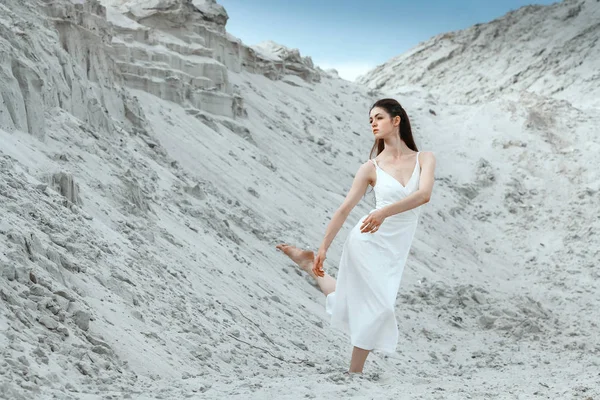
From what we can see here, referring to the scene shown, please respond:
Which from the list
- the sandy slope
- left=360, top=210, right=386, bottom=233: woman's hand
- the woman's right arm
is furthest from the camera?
the woman's right arm

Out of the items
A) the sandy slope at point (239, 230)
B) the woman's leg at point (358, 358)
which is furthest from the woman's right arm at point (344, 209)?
the sandy slope at point (239, 230)

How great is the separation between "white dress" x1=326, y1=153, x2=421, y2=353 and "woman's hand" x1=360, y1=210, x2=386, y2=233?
0.48ft

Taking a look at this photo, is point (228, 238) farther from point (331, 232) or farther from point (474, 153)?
point (474, 153)

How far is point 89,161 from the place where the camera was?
401 inches

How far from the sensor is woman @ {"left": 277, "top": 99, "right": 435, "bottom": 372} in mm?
5553

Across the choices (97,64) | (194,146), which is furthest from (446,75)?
(97,64)

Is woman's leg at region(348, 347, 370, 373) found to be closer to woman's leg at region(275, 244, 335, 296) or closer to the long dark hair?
woman's leg at region(275, 244, 335, 296)

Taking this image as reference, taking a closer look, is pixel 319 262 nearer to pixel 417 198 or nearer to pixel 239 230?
pixel 417 198

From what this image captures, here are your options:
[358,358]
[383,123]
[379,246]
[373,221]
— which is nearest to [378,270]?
[379,246]

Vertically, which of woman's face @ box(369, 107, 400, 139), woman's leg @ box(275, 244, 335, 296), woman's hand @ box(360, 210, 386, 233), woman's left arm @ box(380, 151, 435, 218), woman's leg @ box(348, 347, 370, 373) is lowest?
woman's leg @ box(348, 347, 370, 373)

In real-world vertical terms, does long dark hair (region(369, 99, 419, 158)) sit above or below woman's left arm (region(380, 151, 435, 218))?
above

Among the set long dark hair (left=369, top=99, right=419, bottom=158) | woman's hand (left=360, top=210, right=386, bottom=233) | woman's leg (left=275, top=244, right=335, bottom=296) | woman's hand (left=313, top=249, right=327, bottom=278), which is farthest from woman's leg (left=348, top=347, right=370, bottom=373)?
long dark hair (left=369, top=99, right=419, bottom=158)

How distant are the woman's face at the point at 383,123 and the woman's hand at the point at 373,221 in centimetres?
71

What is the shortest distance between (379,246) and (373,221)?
0.96 ft
